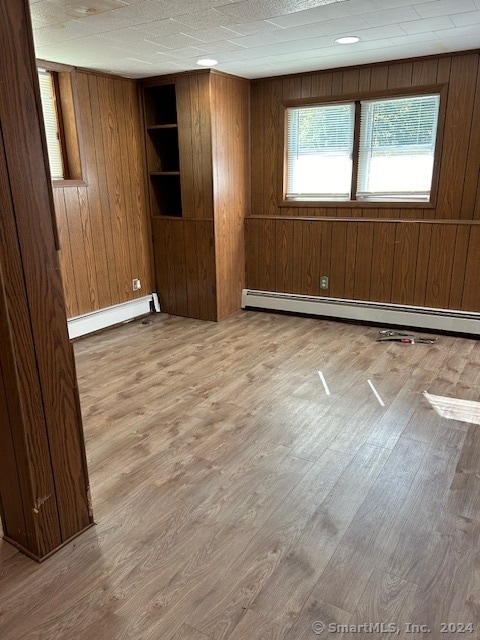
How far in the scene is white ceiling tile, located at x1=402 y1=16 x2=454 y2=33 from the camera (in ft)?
9.57

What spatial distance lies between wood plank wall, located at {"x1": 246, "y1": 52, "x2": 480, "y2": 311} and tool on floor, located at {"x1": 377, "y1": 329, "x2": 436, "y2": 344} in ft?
1.00

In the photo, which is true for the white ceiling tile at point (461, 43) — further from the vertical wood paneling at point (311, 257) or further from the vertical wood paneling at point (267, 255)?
the vertical wood paneling at point (267, 255)

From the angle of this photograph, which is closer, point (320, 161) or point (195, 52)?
point (195, 52)

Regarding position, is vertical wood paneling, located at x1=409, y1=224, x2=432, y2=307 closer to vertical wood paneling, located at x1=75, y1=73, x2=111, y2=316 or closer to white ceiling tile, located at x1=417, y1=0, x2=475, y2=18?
white ceiling tile, located at x1=417, y1=0, x2=475, y2=18

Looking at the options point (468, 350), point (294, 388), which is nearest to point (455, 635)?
point (294, 388)

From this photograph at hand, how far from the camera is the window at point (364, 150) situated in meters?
4.11

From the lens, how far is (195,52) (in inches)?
138

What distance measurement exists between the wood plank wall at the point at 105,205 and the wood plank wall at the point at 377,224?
1.15 meters

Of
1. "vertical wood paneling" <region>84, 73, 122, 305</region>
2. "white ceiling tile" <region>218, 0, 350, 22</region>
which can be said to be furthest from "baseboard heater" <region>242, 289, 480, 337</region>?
"white ceiling tile" <region>218, 0, 350, 22</region>

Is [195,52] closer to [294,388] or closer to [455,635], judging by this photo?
[294,388]

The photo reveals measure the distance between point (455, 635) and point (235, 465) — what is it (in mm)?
1152

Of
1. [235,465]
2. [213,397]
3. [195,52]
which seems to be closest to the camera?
[235,465]

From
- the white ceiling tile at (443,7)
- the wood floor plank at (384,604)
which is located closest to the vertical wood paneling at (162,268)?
the white ceiling tile at (443,7)

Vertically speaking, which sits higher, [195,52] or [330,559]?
[195,52]
